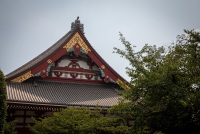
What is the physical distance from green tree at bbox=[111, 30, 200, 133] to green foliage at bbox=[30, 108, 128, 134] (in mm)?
2025

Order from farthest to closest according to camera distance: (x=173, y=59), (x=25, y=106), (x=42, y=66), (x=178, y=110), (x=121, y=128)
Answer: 1. (x=42, y=66)
2. (x=25, y=106)
3. (x=121, y=128)
4. (x=173, y=59)
5. (x=178, y=110)

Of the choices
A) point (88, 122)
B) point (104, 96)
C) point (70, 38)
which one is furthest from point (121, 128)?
point (70, 38)

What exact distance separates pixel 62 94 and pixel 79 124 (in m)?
6.78

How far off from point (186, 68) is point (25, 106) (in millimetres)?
9410

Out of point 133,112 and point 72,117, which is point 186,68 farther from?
point 72,117

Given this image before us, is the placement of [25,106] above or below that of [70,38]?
below

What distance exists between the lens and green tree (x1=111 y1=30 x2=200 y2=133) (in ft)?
24.9

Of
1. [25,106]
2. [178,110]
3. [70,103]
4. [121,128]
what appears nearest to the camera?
[178,110]

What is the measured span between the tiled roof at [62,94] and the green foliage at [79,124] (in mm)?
2618

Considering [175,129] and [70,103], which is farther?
[70,103]

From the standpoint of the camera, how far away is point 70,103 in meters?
15.3

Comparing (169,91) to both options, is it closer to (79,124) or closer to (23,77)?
(79,124)

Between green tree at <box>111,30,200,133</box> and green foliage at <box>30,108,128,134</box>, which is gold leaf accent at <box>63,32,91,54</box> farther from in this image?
green tree at <box>111,30,200,133</box>

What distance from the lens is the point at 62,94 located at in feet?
56.0
